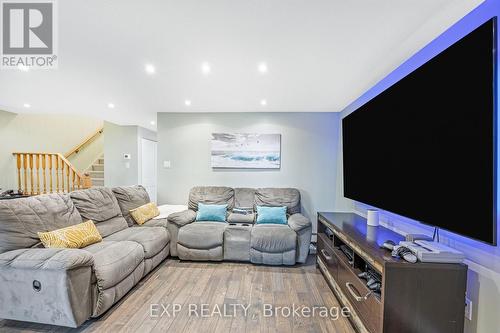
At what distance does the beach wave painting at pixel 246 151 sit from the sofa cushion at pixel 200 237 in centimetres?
129

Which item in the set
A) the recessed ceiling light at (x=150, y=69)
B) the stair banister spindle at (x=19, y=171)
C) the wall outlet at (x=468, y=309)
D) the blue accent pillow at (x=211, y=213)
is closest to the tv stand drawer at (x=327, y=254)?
the wall outlet at (x=468, y=309)

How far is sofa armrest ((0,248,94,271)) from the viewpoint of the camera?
1.62 metres

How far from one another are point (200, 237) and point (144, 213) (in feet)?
3.27

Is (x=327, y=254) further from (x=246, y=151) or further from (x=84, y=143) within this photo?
(x=84, y=143)

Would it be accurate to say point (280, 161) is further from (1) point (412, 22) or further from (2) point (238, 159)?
(1) point (412, 22)

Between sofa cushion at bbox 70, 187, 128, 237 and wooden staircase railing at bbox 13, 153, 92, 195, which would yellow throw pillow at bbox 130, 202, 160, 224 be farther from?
wooden staircase railing at bbox 13, 153, 92, 195

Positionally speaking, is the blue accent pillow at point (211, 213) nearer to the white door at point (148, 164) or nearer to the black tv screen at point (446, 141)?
the black tv screen at point (446, 141)

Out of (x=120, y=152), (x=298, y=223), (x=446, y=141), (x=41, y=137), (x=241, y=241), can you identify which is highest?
(x=41, y=137)

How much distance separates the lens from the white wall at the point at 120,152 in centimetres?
523

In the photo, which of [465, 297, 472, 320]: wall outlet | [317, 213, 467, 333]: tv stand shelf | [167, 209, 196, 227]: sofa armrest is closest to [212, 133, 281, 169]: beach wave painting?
[167, 209, 196, 227]: sofa armrest

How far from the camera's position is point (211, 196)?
3578mm

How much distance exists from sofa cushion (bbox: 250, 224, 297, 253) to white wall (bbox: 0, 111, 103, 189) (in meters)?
5.93

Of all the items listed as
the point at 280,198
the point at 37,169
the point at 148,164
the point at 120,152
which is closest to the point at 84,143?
the point at 37,169

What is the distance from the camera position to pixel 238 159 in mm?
3846
